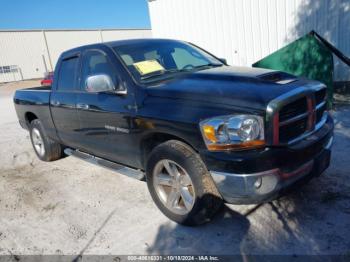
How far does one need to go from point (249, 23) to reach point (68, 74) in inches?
299

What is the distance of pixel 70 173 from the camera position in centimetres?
531

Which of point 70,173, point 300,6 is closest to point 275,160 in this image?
point 70,173

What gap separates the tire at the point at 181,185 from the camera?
2.98 m

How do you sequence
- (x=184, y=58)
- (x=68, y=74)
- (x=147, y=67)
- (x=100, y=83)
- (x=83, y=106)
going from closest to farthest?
(x=100, y=83), (x=147, y=67), (x=83, y=106), (x=184, y=58), (x=68, y=74)

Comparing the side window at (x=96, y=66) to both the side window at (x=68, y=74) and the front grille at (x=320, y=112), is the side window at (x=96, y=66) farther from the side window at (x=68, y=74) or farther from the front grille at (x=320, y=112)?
the front grille at (x=320, y=112)

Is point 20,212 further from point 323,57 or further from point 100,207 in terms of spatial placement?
point 323,57

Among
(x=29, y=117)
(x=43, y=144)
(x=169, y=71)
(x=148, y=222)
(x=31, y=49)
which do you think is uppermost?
(x=169, y=71)

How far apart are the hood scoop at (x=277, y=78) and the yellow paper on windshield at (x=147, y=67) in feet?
4.02

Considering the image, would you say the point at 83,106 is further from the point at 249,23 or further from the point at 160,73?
the point at 249,23

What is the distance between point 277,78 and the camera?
3.30m

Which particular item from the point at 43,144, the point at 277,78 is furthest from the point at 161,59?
the point at 43,144

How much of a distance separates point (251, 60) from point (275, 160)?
8.94 meters

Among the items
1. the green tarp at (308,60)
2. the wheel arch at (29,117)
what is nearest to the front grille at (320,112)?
the green tarp at (308,60)

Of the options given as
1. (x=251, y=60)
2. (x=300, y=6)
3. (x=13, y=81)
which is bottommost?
(x=13, y=81)
